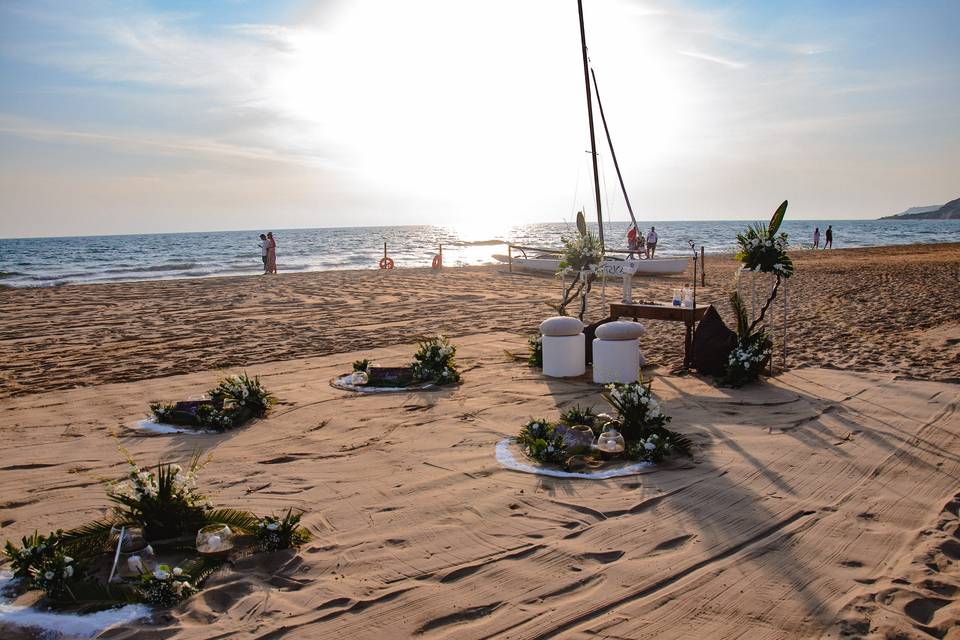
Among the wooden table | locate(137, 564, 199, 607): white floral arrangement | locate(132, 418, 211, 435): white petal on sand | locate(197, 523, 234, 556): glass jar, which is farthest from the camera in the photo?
the wooden table

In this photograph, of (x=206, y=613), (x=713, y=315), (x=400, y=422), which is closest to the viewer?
(x=206, y=613)

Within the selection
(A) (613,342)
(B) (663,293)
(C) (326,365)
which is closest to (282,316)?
(C) (326,365)

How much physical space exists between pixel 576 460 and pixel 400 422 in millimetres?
1924

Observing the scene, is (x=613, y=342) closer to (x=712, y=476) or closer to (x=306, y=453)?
(x=712, y=476)

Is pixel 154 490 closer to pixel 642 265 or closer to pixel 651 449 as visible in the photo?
pixel 651 449

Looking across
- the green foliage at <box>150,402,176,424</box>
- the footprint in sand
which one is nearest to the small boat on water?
the green foliage at <box>150,402,176,424</box>

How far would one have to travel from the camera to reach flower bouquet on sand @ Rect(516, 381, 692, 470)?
5.39m

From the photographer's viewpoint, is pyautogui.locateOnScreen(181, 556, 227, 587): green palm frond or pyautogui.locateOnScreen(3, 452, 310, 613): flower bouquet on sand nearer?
pyautogui.locateOnScreen(3, 452, 310, 613): flower bouquet on sand

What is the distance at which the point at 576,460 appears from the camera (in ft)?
17.8

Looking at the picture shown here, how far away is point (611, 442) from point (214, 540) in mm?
2959

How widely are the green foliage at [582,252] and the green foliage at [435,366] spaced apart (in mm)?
2482

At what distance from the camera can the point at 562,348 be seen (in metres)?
8.37

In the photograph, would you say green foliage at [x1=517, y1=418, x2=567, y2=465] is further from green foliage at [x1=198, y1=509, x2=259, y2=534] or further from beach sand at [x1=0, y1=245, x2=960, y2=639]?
green foliage at [x1=198, y1=509, x2=259, y2=534]

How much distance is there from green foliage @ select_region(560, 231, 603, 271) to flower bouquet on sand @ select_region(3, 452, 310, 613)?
6.24 meters
